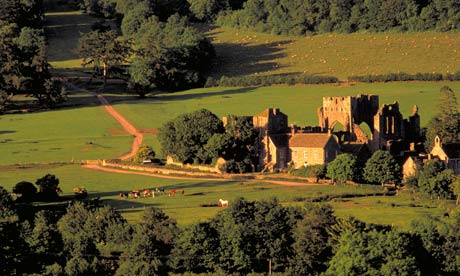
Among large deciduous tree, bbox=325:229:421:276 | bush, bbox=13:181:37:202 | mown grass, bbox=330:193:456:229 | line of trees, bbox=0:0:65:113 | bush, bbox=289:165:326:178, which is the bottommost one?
large deciduous tree, bbox=325:229:421:276

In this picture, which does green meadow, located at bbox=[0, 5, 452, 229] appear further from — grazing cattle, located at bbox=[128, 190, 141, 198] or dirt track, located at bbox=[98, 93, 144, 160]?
grazing cattle, located at bbox=[128, 190, 141, 198]

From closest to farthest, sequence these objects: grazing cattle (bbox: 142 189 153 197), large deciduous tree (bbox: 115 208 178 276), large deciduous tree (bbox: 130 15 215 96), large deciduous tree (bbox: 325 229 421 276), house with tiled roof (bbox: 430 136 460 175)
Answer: large deciduous tree (bbox: 325 229 421 276)
large deciduous tree (bbox: 115 208 178 276)
grazing cattle (bbox: 142 189 153 197)
house with tiled roof (bbox: 430 136 460 175)
large deciduous tree (bbox: 130 15 215 96)

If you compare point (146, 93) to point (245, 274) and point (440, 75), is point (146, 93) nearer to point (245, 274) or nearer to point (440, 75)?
point (440, 75)

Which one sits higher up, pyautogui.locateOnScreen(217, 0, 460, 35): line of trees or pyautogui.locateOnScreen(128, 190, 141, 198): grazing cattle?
pyautogui.locateOnScreen(217, 0, 460, 35): line of trees

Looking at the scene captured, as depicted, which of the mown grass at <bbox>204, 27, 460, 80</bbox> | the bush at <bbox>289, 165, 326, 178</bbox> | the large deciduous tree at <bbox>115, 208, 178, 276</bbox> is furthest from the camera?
the mown grass at <bbox>204, 27, 460, 80</bbox>

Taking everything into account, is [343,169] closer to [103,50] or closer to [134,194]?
[134,194]

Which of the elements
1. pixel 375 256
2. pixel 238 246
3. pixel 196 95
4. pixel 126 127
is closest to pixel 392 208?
pixel 238 246

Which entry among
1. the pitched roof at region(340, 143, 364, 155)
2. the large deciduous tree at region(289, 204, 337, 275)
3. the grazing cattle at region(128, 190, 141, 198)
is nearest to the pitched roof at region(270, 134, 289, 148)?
the pitched roof at region(340, 143, 364, 155)

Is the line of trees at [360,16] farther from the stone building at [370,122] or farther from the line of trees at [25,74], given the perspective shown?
the stone building at [370,122]
